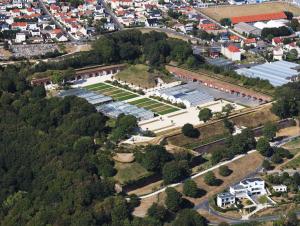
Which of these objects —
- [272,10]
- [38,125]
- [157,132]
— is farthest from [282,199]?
[272,10]

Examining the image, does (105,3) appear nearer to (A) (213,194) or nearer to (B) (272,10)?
(B) (272,10)

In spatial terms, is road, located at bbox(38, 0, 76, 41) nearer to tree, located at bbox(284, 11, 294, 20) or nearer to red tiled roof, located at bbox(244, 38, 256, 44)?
red tiled roof, located at bbox(244, 38, 256, 44)

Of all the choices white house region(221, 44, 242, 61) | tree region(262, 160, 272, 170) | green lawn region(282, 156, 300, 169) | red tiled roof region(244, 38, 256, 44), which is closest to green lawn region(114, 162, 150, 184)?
tree region(262, 160, 272, 170)

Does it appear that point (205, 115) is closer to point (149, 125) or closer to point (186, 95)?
point (149, 125)

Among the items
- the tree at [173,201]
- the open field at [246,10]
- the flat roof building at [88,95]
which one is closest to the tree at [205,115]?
the flat roof building at [88,95]

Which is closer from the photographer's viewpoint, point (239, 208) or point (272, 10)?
point (239, 208)

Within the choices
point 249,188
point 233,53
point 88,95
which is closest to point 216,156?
point 249,188
